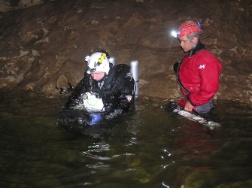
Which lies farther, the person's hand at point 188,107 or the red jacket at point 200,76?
the person's hand at point 188,107

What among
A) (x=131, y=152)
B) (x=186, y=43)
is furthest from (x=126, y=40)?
(x=131, y=152)

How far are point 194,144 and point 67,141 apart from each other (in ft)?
6.92

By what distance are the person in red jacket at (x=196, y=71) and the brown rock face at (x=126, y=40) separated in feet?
3.81

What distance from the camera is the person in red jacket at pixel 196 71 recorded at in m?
5.34

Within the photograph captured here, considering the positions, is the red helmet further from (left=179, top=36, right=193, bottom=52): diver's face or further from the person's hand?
the person's hand

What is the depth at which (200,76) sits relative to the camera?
18.1ft

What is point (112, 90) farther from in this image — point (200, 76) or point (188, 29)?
point (188, 29)

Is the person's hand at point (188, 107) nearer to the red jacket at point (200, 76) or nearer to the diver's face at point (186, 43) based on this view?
the red jacket at point (200, 76)

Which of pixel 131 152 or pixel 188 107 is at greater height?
pixel 188 107

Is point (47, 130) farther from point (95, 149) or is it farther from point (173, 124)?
point (173, 124)

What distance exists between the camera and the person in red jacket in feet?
17.5

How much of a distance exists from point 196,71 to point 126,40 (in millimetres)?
3408

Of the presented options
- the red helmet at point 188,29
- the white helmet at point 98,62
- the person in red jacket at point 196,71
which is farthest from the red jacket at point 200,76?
the white helmet at point 98,62

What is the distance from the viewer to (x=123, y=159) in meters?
→ 4.21
